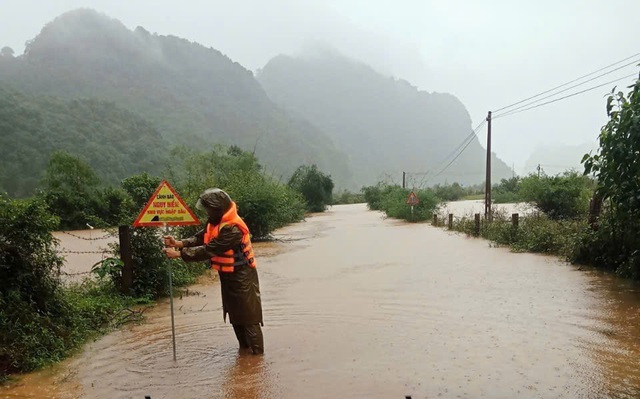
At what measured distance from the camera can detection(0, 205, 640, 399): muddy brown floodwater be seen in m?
5.09

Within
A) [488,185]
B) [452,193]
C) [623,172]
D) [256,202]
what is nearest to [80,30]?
[452,193]

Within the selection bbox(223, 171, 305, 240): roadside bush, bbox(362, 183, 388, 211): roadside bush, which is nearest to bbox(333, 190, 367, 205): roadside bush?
bbox(362, 183, 388, 211): roadside bush

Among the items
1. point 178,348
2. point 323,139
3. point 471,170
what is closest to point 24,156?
point 178,348

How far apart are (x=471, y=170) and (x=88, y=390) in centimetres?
19022

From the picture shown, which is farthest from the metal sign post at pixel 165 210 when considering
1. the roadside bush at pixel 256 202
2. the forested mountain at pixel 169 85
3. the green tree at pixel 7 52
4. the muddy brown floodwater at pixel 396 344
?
the green tree at pixel 7 52

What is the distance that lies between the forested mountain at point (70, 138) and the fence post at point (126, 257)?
35471 millimetres

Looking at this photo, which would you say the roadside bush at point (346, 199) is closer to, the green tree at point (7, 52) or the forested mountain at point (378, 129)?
the green tree at point (7, 52)

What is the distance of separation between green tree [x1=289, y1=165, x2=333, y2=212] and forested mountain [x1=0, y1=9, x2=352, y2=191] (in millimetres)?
30490

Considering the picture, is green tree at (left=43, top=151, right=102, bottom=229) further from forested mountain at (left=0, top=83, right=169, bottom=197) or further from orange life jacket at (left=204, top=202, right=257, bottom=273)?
orange life jacket at (left=204, top=202, right=257, bottom=273)

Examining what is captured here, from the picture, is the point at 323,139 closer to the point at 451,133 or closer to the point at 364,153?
the point at 364,153

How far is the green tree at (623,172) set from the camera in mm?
8812

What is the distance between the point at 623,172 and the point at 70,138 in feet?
168

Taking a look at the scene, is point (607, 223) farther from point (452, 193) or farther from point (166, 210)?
point (452, 193)

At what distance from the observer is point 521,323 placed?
291 inches
